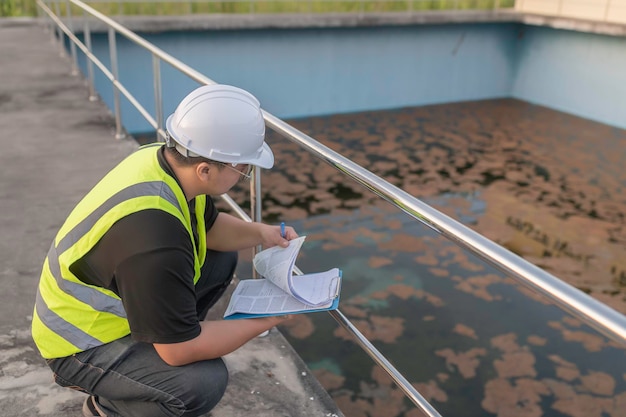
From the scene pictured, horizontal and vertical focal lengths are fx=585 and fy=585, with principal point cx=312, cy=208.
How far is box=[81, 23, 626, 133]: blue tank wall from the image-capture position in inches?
378

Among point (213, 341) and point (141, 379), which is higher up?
point (213, 341)

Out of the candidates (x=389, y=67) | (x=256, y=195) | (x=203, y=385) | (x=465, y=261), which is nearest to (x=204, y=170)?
(x=203, y=385)

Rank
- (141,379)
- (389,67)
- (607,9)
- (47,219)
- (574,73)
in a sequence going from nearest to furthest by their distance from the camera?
(141,379), (47,219), (607,9), (574,73), (389,67)

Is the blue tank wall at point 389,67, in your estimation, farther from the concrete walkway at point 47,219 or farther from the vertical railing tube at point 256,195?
the vertical railing tube at point 256,195

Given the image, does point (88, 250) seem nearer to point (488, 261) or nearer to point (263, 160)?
point (263, 160)

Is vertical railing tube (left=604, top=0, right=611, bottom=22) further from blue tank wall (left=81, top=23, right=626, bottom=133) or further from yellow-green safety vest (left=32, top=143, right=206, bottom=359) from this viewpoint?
yellow-green safety vest (left=32, top=143, right=206, bottom=359)

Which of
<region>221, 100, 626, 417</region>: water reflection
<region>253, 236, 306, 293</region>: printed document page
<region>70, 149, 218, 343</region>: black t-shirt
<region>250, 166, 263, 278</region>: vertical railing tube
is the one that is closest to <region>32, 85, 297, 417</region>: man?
<region>70, 149, 218, 343</region>: black t-shirt

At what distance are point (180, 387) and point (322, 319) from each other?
9.83 feet

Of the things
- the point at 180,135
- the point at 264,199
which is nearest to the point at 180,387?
the point at 180,135

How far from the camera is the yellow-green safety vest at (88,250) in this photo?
1321mm

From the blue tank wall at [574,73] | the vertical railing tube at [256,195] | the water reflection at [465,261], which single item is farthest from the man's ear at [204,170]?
the blue tank wall at [574,73]

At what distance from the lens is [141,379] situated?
1438 mm

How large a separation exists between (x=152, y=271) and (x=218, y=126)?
1.22 feet

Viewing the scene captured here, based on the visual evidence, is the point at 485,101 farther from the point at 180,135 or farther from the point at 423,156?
the point at 180,135
